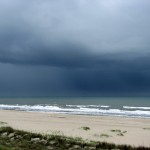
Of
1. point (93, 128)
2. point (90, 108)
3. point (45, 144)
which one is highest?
point (90, 108)

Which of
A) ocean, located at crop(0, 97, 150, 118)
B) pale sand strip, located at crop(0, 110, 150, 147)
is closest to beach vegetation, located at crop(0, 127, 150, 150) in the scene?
pale sand strip, located at crop(0, 110, 150, 147)

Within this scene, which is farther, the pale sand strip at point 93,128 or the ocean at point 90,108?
the ocean at point 90,108

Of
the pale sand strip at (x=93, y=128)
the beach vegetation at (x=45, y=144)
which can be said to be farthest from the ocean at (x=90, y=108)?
the beach vegetation at (x=45, y=144)

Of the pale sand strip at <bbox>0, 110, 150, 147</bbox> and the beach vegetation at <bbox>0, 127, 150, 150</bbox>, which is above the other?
the beach vegetation at <bbox>0, 127, 150, 150</bbox>

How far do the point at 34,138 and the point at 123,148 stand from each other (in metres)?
4.14

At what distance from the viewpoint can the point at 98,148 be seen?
1207cm

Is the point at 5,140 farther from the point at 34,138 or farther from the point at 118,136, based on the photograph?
the point at 118,136

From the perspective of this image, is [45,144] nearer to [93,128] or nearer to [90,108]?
[93,128]

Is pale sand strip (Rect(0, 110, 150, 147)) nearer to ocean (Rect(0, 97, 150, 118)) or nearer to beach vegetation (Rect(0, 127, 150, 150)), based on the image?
beach vegetation (Rect(0, 127, 150, 150))

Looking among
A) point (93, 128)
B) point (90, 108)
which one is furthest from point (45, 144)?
point (90, 108)

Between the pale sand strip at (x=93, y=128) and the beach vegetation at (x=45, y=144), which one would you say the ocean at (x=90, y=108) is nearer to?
the pale sand strip at (x=93, y=128)

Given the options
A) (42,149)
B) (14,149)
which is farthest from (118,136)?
(14,149)

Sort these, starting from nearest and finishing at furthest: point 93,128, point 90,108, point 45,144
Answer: point 45,144 < point 93,128 < point 90,108

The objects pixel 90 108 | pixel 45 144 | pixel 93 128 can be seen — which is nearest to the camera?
pixel 45 144
